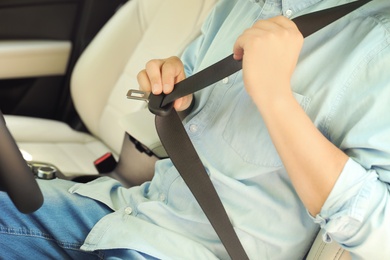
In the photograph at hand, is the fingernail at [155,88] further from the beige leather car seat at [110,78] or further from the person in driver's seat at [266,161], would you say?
the beige leather car seat at [110,78]

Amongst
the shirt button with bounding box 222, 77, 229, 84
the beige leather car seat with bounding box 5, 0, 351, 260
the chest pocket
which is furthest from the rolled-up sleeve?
the beige leather car seat with bounding box 5, 0, 351, 260

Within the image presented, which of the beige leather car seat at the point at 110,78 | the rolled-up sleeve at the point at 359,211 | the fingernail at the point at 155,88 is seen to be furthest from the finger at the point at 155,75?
the beige leather car seat at the point at 110,78

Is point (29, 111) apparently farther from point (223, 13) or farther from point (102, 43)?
point (223, 13)

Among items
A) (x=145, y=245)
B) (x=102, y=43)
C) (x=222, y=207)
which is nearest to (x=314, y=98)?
(x=222, y=207)

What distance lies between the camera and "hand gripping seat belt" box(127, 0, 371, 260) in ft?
3.43

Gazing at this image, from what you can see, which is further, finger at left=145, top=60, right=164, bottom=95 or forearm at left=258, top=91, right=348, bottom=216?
finger at left=145, top=60, right=164, bottom=95

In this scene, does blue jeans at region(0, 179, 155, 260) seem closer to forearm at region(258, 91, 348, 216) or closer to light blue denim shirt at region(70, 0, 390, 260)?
light blue denim shirt at region(70, 0, 390, 260)

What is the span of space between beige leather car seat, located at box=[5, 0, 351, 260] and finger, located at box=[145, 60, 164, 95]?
487 mm

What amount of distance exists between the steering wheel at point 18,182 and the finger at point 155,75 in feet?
1.10

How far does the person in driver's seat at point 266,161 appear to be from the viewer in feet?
3.12

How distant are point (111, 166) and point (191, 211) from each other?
1.50 feet

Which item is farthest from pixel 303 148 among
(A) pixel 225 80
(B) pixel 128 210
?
(B) pixel 128 210

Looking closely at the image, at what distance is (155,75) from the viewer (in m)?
1.13

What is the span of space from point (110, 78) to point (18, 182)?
1.08m
